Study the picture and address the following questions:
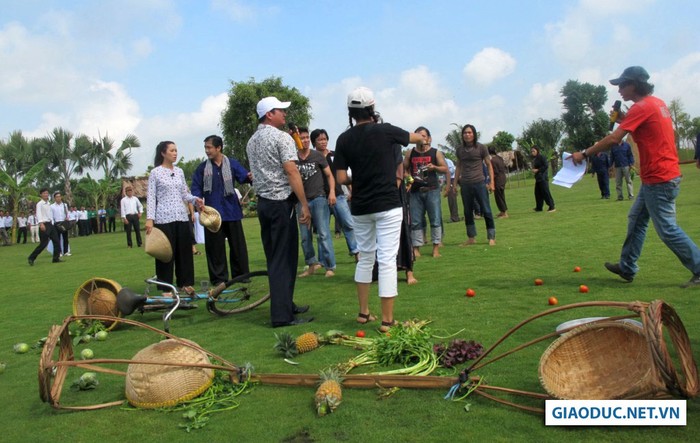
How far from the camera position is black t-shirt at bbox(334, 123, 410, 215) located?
5090 millimetres

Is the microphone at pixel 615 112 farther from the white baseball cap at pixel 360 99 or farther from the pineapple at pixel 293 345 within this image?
the pineapple at pixel 293 345

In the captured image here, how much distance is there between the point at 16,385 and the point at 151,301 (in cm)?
162

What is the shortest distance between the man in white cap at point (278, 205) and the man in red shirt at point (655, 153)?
2.82 m

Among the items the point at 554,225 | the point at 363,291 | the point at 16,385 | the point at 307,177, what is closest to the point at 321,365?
the point at 363,291

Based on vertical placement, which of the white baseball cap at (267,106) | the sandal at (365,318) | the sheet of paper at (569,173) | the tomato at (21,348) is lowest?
the tomato at (21,348)

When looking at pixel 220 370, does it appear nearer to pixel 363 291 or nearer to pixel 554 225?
pixel 363 291

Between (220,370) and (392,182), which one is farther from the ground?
(392,182)

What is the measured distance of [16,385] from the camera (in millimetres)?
4602

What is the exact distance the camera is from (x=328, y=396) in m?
3.43

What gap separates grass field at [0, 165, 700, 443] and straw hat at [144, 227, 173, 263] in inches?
28.8

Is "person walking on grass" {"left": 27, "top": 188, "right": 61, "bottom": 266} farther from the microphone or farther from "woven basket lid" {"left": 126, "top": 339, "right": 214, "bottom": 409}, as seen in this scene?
the microphone

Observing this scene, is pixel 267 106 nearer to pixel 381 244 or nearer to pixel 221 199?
pixel 381 244

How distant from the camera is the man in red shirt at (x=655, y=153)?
5707 mm

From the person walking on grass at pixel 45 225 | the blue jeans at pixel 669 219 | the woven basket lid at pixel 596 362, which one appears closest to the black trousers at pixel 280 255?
the woven basket lid at pixel 596 362
